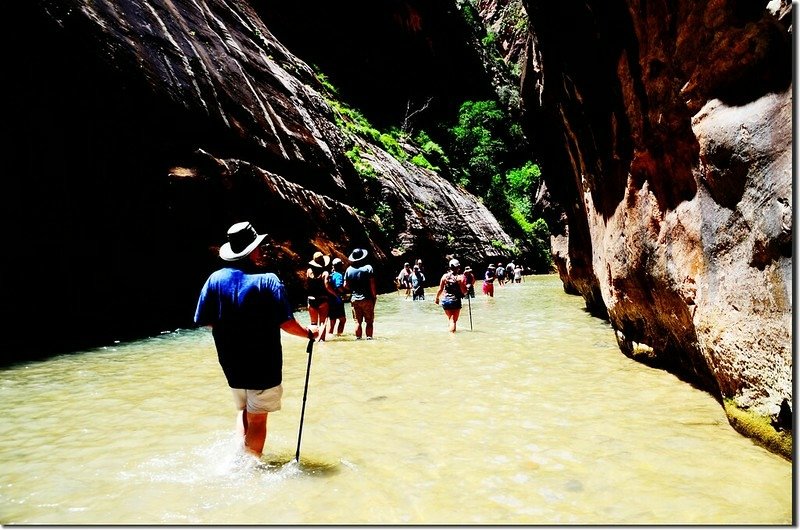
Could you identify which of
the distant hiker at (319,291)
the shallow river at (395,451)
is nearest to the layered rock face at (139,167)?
the distant hiker at (319,291)

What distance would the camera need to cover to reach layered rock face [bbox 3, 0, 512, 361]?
11250mm

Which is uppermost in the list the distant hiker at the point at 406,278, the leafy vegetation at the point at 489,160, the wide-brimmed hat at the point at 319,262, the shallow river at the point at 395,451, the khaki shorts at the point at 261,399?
the leafy vegetation at the point at 489,160

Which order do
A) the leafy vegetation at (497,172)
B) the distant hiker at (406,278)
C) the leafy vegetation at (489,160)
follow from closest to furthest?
the distant hiker at (406,278) → the leafy vegetation at (489,160) → the leafy vegetation at (497,172)

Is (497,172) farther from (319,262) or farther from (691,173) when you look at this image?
(691,173)

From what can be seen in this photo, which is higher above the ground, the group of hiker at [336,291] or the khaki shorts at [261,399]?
the group of hiker at [336,291]

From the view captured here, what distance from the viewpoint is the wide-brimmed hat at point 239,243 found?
12.4 ft

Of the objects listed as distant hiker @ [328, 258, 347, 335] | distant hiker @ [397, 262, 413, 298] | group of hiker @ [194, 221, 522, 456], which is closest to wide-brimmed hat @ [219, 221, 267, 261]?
group of hiker @ [194, 221, 522, 456]

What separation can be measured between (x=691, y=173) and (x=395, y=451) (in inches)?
173

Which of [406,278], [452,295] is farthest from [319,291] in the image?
[406,278]

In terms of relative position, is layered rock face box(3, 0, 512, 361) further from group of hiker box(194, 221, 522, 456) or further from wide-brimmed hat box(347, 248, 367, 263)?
group of hiker box(194, 221, 522, 456)

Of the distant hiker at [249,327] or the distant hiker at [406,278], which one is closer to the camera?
the distant hiker at [249,327]

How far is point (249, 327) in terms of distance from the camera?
3643mm

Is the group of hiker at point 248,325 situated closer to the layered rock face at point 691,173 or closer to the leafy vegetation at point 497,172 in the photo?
the layered rock face at point 691,173

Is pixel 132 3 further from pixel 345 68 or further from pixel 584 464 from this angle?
pixel 345 68
